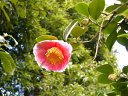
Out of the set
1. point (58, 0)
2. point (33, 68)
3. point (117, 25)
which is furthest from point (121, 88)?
point (58, 0)

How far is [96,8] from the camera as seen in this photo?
61cm

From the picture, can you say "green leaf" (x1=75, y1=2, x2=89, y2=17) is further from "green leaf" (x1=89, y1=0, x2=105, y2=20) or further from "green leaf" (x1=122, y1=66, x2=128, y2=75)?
"green leaf" (x1=122, y1=66, x2=128, y2=75)

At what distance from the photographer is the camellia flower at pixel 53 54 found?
0.57 meters

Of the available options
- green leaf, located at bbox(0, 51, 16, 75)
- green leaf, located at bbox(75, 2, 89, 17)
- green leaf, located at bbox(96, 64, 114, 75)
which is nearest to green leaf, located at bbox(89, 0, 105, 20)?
green leaf, located at bbox(75, 2, 89, 17)

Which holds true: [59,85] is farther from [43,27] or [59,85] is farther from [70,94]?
[43,27]

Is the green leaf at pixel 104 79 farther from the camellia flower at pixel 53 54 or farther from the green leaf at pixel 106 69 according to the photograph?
the camellia flower at pixel 53 54

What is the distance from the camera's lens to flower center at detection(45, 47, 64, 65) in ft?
1.90

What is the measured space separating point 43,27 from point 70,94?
1009mm

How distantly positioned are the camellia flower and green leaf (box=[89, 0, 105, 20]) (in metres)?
0.08

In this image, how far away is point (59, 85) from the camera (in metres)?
4.32

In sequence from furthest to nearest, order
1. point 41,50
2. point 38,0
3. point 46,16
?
point 46,16
point 38,0
point 41,50

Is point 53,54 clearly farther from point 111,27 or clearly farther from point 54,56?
point 111,27

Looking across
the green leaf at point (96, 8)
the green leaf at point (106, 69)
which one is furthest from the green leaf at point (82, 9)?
the green leaf at point (106, 69)

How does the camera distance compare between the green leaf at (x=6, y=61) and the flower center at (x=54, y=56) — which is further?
the green leaf at (x=6, y=61)
